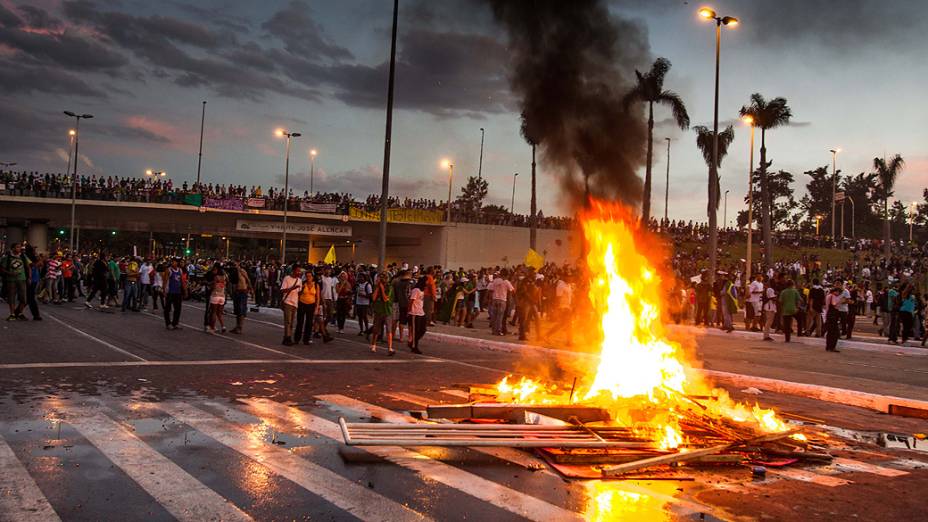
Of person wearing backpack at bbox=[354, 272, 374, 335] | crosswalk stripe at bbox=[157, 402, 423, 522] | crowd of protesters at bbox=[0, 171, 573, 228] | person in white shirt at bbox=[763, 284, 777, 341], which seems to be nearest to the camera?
crosswalk stripe at bbox=[157, 402, 423, 522]

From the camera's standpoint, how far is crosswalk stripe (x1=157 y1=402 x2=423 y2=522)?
492 centimetres

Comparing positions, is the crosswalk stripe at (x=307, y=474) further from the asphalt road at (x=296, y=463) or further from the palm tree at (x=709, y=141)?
the palm tree at (x=709, y=141)

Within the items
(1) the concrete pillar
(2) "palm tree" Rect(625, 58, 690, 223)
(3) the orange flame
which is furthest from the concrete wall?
(3) the orange flame

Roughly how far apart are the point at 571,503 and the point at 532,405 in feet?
9.01

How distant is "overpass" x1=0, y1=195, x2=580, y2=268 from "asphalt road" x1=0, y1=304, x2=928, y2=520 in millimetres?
31671

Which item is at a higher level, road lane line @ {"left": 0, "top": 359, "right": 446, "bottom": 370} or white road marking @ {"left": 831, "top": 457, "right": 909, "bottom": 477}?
white road marking @ {"left": 831, "top": 457, "right": 909, "bottom": 477}

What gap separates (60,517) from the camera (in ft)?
15.0

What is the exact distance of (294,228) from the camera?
→ 4931 cm

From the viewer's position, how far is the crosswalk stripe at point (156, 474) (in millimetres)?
4801

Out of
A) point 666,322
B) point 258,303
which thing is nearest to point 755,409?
point 666,322

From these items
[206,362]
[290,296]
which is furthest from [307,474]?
[290,296]

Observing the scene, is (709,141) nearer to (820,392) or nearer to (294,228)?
(294,228)

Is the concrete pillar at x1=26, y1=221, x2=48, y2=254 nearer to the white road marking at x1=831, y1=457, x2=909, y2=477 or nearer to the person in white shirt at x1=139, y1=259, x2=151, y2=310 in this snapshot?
the person in white shirt at x1=139, y1=259, x2=151, y2=310

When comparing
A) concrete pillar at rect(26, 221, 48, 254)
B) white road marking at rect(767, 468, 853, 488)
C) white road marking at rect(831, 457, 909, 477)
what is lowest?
white road marking at rect(767, 468, 853, 488)
